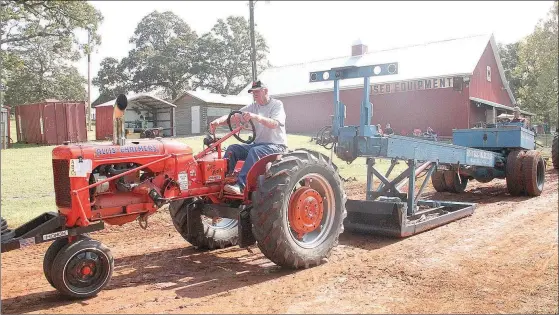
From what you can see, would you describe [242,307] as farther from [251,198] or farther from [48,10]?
[48,10]

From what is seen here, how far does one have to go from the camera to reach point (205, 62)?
20.0 ft

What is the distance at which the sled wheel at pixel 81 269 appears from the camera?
354 cm

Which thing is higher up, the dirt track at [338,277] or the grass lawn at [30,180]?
the grass lawn at [30,180]

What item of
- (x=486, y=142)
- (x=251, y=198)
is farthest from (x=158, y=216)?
(x=486, y=142)

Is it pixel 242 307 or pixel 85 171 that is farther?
pixel 85 171

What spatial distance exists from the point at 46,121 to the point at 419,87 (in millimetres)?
15166

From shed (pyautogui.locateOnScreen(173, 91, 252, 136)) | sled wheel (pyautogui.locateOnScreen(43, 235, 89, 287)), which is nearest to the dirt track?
sled wheel (pyautogui.locateOnScreen(43, 235, 89, 287))

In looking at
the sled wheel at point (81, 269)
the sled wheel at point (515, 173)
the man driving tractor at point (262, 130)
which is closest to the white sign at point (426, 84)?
the sled wheel at point (515, 173)

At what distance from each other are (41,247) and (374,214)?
397 cm

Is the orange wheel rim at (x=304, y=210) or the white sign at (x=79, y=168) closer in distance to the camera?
the white sign at (x=79, y=168)

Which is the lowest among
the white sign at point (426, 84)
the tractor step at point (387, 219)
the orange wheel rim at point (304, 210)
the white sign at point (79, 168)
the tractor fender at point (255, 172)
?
the tractor step at point (387, 219)

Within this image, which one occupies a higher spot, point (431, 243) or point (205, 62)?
point (205, 62)

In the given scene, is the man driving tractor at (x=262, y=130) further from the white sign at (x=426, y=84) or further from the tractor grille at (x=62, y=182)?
the white sign at (x=426, y=84)

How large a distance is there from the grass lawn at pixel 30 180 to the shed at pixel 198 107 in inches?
9.9
